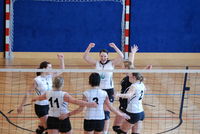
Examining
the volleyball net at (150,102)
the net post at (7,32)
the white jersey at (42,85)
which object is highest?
the net post at (7,32)

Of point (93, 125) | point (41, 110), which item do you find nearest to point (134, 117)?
point (93, 125)

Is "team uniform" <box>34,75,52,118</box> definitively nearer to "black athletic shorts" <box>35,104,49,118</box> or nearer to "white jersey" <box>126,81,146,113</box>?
"black athletic shorts" <box>35,104,49,118</box>

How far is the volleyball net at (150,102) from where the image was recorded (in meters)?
8.16

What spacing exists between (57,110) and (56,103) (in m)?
0.13

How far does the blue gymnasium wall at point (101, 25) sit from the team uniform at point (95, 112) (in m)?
10.7

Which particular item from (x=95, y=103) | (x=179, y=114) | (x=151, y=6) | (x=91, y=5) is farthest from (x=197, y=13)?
(x=95, y=103)

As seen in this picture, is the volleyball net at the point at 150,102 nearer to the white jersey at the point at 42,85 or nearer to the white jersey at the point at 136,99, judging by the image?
the white jersey at the point at 136,99

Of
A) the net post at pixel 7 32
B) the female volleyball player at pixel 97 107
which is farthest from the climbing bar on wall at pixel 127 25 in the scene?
the female volleyball player at pixel 97 107

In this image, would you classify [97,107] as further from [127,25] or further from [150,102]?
[127,25]

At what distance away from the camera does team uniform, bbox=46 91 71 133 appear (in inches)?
240

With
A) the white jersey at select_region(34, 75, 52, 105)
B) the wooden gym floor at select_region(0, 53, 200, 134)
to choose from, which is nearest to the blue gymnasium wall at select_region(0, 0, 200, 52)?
the wooden gym floor at select_region(0, 53, 200, 134)

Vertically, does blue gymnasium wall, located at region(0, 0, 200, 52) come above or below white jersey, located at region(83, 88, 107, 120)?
above

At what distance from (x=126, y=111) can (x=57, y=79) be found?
4.79 feet

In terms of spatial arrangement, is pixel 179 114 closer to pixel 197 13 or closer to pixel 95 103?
pixel 95 103
